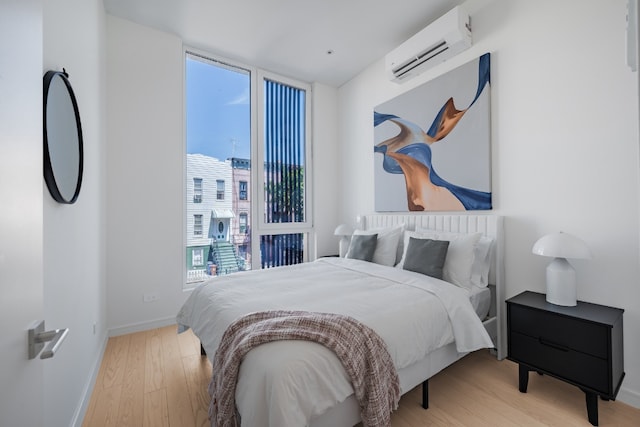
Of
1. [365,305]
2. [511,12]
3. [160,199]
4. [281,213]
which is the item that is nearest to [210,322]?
[365,305]

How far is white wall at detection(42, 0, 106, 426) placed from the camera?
1.30m

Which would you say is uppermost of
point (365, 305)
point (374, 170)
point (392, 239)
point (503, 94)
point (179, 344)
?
point (503, 94)

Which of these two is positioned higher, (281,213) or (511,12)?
(511,12)

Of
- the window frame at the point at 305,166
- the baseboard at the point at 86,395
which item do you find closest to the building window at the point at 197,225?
the window frame at the point at 305,166

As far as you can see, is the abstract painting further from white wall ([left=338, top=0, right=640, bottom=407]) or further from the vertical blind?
the vertical blind

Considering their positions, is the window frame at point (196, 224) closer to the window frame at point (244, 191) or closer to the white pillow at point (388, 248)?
the window frame at point (244, 191)

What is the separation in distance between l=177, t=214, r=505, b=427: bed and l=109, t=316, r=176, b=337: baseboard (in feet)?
3.69

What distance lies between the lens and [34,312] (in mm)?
662

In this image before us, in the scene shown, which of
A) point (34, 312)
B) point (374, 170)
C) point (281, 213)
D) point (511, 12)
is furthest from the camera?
point (281, 213)

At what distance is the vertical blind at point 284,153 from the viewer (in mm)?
4016

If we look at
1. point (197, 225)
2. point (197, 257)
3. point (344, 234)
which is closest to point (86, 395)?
point (197, 257)

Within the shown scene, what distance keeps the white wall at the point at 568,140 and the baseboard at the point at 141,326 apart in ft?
11.4

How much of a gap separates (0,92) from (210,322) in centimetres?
159

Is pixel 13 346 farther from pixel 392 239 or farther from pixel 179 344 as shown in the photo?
pixel 392 239
